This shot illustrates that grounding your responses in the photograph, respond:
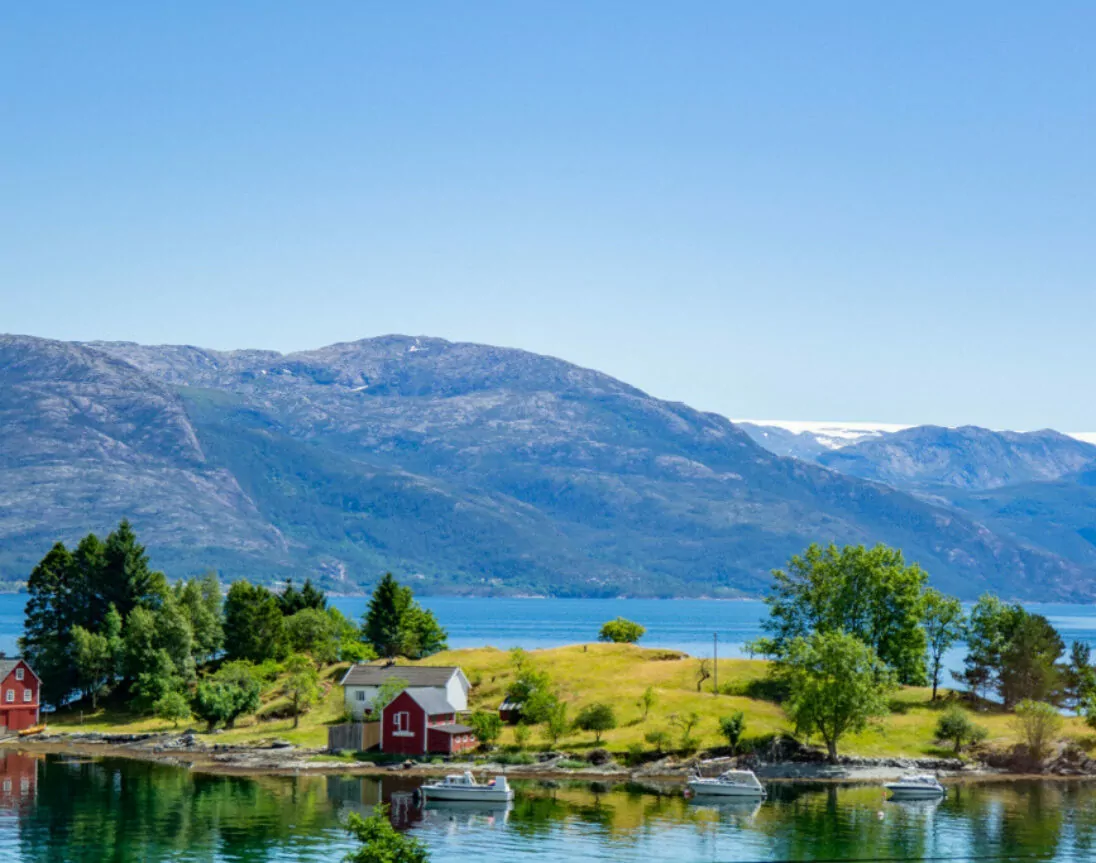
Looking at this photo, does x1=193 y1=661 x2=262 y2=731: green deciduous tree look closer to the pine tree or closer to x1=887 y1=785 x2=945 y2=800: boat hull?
the pine tree

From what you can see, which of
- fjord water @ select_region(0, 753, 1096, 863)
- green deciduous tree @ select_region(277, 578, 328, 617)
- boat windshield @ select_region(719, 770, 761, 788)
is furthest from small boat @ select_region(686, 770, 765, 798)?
green deciduous tree @ select_region(277, 578, 328, 617)

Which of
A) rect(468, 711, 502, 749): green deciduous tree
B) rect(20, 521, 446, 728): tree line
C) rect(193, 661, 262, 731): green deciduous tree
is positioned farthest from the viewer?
rect(20, 521, 446, 728): tree line

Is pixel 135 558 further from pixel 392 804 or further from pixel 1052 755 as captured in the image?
pixel 1052 755

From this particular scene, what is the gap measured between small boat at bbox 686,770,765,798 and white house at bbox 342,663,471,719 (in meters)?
30.6

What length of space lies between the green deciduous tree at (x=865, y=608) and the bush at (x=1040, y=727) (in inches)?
825

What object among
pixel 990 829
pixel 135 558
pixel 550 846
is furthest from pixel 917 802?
pixel 135 558

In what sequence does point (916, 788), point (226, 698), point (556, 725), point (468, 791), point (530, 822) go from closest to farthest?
point (530, 822), point (468, 791), point (916, 788), point (556, 725), point (226, 698)

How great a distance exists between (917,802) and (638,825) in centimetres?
2651

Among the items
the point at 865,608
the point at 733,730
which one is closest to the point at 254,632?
the point at 733,730

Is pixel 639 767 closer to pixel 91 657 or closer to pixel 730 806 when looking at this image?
pixel 730 806

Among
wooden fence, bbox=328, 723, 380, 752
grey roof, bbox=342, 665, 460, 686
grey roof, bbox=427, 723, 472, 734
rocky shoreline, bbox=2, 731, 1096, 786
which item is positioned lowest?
rocky shoreline, bbox=2, 731, 1096, 786

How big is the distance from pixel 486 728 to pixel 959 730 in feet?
143

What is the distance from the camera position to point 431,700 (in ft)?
444

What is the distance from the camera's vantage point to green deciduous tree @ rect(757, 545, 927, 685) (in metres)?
155
